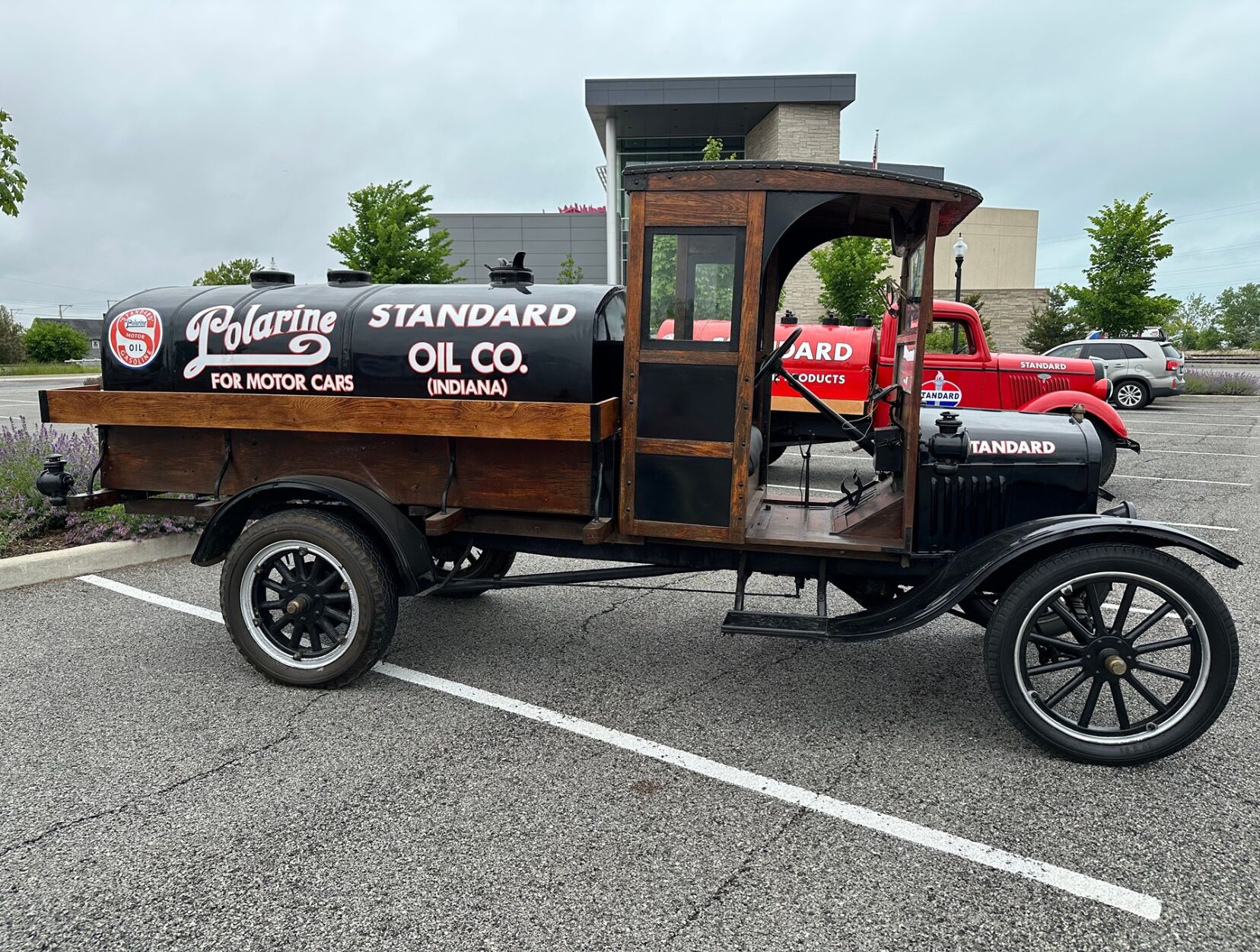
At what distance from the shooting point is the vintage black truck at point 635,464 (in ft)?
10.5

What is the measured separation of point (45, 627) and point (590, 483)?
11.0 ft

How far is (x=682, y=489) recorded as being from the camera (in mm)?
3527

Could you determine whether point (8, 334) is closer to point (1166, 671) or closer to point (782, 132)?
point (782, 132)

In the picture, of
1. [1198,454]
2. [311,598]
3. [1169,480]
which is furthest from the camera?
[1198,454]

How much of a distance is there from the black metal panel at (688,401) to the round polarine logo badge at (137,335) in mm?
2451

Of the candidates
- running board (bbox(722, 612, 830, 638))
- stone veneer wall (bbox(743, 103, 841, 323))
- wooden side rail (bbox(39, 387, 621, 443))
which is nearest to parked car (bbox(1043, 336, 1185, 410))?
stone veneer wall (bbox(743, 103, 841, 323))

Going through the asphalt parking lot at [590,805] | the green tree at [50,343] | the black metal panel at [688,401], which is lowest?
the asphalt parking lot at [590,805]

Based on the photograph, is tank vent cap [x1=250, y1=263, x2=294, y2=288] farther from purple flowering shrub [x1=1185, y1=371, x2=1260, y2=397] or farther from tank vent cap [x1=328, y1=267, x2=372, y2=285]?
purple flowering shrub [x1=1185, y1=371, x2=1260, y2=397]

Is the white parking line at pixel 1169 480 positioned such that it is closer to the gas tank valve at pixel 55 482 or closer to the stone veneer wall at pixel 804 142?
the gas tank valve at pixel 55 482

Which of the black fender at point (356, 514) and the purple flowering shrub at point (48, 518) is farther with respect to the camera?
the purple flowering shrub at point (48, 518)

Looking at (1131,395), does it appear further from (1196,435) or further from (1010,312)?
(1010,312)

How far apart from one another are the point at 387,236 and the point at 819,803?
18614 mm

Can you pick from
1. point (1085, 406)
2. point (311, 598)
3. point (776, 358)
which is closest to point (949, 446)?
point (776, 358)

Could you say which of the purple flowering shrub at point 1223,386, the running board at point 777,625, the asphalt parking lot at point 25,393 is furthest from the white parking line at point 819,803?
the purple flowering shrub at point 1223,386
